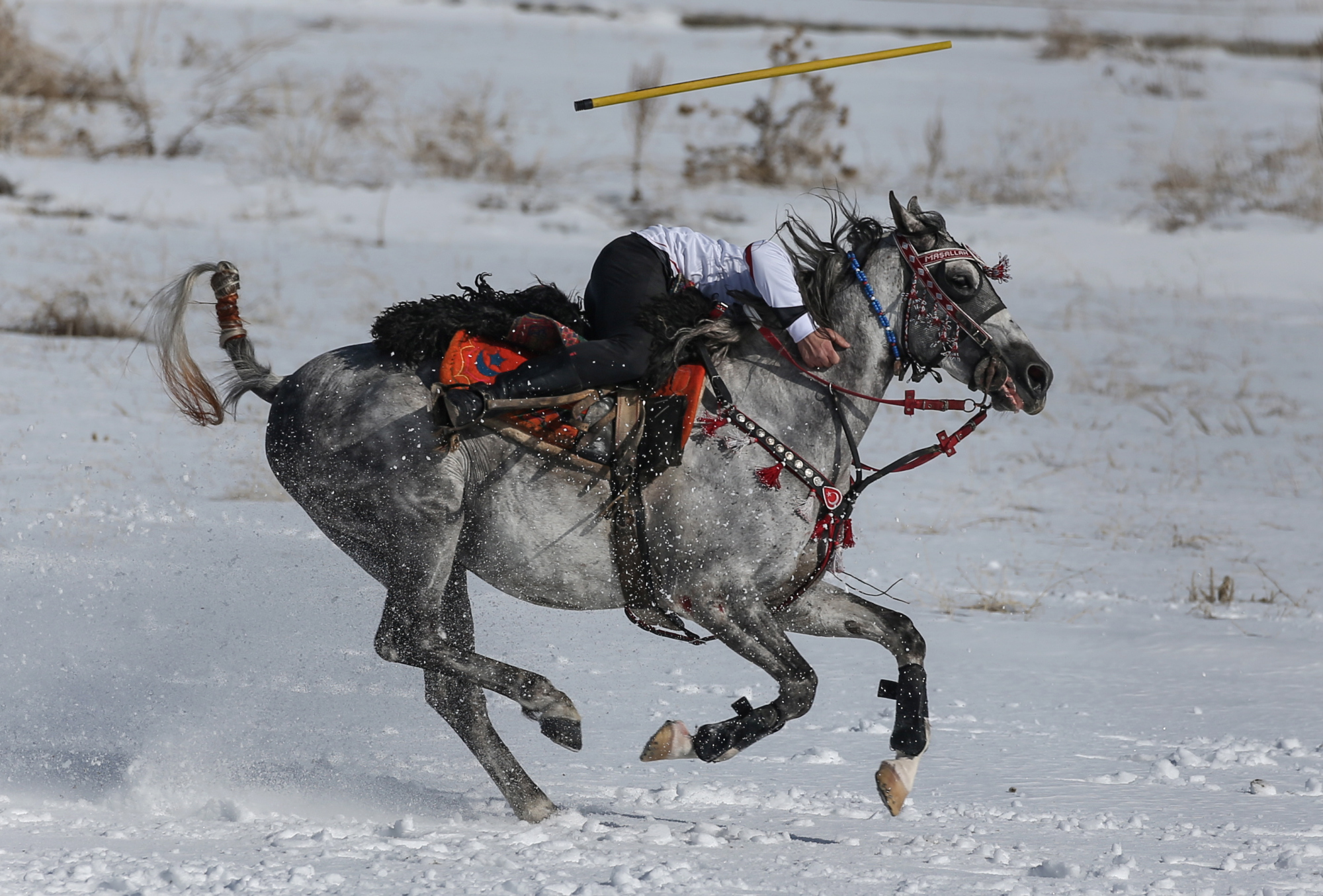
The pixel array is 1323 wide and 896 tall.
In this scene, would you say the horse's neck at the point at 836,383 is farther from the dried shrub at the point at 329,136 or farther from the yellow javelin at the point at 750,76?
the dried shrub at the point at 329,136

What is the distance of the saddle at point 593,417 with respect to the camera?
15.2 feet

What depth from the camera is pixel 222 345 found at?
16.6ft

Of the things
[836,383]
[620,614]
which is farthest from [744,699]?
[620,614]

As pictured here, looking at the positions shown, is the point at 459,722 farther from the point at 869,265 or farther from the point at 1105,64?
the point at 1105,64

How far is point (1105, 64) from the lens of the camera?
24.0 metres

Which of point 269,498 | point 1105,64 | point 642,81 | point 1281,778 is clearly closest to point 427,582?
point 1281,778

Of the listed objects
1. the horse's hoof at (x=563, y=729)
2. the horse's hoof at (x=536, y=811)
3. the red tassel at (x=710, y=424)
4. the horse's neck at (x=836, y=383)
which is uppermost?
the horse's neck at (x=836, y=383)

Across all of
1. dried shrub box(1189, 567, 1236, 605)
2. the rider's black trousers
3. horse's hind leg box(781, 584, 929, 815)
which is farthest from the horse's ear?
dried shrub box(1189, 567, 1236, 605)

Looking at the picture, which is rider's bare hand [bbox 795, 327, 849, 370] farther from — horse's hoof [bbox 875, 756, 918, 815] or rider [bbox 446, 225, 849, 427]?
horse's hoof [bbox 875, 756, 918, 815]

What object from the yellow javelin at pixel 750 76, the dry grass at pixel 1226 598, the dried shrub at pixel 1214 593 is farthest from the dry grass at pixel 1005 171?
the yellow javelin at pixel 750 76

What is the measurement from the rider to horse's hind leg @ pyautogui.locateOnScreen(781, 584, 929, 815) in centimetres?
82

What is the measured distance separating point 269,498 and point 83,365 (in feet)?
10.9

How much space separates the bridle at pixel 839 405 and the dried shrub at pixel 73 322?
26.6 feet

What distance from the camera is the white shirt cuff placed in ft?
15.2
